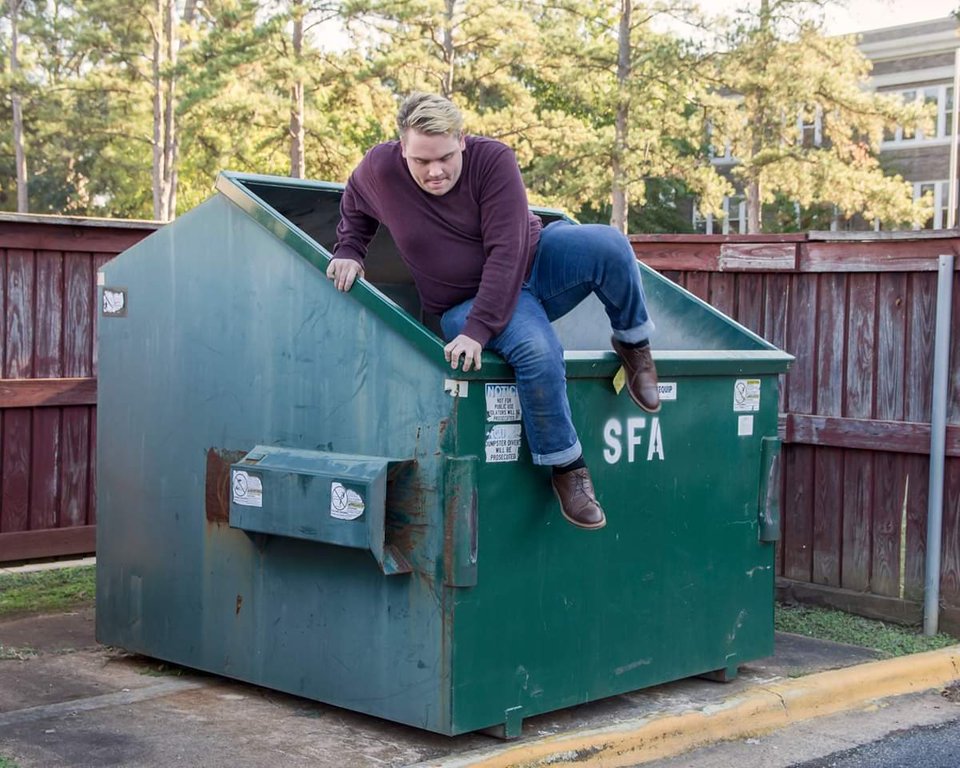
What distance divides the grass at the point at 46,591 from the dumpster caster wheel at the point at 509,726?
106 inches

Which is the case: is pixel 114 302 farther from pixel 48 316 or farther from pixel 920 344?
pixel 920 344

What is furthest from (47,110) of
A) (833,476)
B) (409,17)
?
(833,476)

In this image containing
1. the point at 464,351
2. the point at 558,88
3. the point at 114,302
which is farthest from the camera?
the point at 558,88

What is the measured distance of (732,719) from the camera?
177 inches

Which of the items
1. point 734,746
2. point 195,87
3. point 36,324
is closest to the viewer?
point 734,746

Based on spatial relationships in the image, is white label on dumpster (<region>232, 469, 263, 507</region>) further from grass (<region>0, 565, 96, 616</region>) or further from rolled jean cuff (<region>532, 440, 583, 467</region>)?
grass (<region>0, 565, 96, 616</region>)

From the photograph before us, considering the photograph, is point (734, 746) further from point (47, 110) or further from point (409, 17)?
point (47, 110)

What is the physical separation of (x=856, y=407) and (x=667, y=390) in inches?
81.5

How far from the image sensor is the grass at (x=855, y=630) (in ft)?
18.4

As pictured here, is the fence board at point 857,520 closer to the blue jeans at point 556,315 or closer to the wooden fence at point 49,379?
the blue jeans at point 556,315

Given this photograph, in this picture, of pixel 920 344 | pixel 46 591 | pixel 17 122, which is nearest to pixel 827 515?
pixel 920 344

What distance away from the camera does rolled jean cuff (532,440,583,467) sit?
155 inches

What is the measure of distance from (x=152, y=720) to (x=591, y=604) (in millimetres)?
1515

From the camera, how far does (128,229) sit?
711 cm
